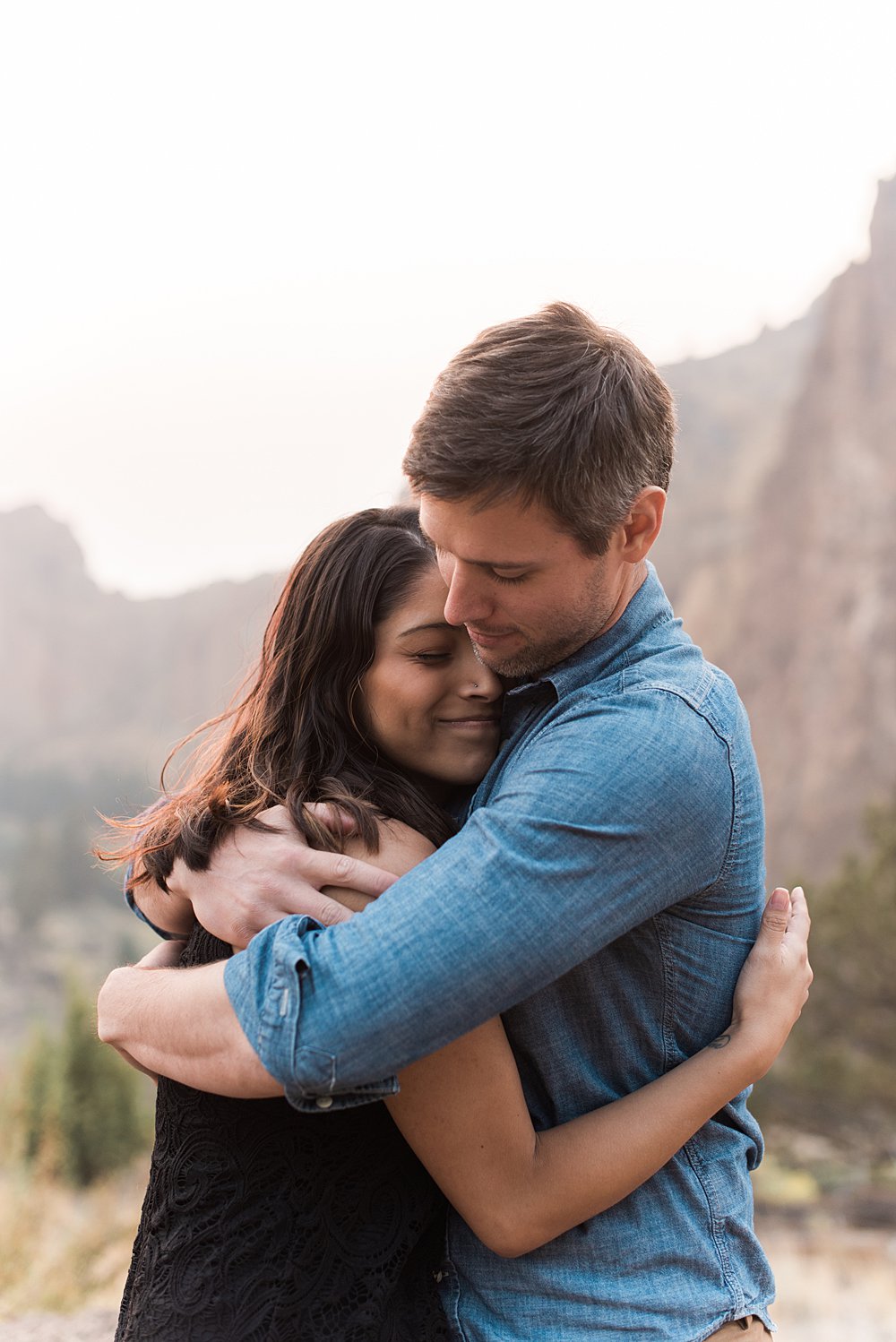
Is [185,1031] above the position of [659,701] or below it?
below

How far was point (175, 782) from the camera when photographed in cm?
262

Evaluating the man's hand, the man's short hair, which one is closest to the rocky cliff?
the man's short hair

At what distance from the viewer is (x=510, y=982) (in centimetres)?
147

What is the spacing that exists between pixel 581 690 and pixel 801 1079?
13825mm

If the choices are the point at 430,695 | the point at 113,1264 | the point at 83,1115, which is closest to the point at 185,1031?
the point at 430,695

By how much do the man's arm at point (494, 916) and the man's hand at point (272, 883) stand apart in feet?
0.40

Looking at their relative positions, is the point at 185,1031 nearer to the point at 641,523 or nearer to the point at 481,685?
the point at 481,685

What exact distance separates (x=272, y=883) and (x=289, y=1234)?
51 cm

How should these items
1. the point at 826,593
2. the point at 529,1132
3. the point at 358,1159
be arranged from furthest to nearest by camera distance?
1. the point at 826,593
2. the point at 358,1159
3. the point at 529,1132

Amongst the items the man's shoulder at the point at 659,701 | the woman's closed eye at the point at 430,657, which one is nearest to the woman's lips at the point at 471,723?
the woman's closed eye at the point at 430,657

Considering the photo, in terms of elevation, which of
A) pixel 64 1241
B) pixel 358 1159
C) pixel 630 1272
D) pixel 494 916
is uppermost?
pixel 494 916

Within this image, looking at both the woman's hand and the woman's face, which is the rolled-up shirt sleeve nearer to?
the woman's hand

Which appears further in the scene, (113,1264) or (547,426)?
(113,1264)

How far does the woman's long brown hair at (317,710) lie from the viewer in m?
2.05
